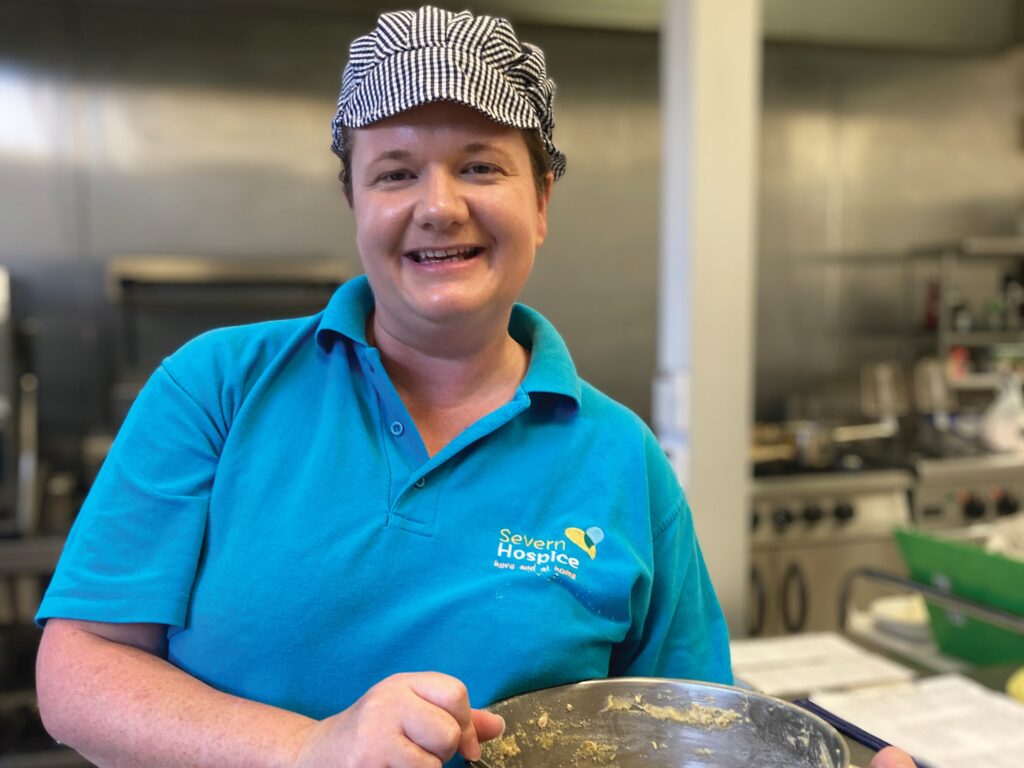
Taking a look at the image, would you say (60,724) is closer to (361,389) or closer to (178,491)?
(178,491)

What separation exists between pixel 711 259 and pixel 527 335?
3.35ft

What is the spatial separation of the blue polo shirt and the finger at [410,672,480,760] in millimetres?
170

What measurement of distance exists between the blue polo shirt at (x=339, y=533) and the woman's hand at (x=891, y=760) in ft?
0.88

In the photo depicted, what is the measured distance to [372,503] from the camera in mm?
876

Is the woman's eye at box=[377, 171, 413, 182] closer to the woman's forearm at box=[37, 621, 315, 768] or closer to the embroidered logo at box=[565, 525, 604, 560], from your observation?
the embroidered logo at box=[565, 525, 604, 560]

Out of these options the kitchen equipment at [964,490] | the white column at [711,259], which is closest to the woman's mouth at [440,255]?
the white column at [711,259]

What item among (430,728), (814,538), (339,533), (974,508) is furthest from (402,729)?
(974,508)

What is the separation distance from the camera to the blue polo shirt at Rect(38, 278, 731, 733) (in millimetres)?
840

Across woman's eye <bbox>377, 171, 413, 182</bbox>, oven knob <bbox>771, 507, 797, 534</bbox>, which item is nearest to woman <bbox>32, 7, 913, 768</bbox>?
woman's eye <bbox>377, 171, 413, 182</bbox>

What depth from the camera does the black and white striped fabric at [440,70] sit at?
33.1 inches

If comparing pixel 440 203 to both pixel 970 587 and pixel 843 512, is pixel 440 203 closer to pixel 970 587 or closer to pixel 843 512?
pixel 970 587

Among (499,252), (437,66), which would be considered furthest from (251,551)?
(437,66)

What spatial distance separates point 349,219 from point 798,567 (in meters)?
2.20

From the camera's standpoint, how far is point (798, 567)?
11.0 ft
